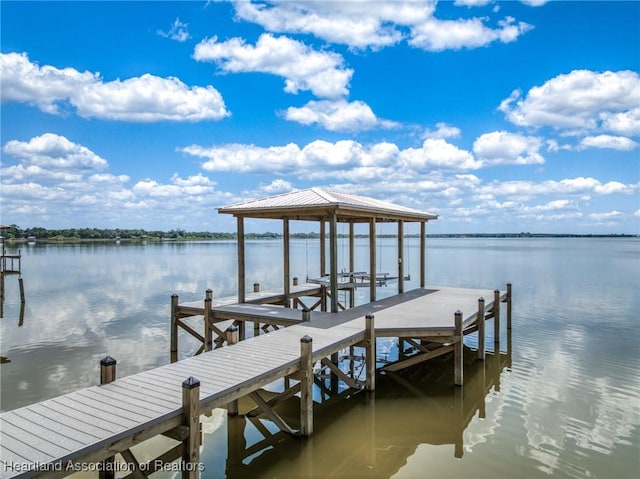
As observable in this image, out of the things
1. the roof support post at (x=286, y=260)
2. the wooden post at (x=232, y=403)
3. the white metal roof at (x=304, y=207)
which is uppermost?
the white metal roof at (x=304, y=207)

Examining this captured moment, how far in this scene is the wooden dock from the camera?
420cm

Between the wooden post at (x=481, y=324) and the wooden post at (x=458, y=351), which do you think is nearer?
the wooden post at (x=458, y=351)

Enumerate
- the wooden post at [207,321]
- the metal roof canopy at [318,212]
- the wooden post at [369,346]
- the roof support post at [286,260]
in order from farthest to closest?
the roof support post at [286,260], the wooden post at [207,321], the metal roof canopy at [318,212], the wooden post at [369,346]

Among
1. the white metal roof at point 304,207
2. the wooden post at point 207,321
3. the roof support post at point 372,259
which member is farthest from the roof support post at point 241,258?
the roof support post at point 372,259

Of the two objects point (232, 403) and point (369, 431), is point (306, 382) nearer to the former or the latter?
point (369, 431)

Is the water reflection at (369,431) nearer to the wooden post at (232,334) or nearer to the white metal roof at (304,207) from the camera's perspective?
the wooden post at (232,334)

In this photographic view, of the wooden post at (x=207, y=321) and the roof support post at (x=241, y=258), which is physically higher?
the roof support post at (x=241, y=258)

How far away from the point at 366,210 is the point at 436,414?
514 cm

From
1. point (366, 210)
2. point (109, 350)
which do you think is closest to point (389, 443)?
point (366, 210)

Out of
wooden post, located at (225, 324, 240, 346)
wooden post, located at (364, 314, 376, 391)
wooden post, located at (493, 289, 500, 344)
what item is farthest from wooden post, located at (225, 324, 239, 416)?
wooden post, located at (493, 289, 500, 344)

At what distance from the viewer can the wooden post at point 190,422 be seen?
5.04 meters

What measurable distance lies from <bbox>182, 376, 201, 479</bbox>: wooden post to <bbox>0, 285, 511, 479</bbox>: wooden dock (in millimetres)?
11

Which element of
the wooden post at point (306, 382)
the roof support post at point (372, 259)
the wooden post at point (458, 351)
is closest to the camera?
the wooden post at point (306, 382)

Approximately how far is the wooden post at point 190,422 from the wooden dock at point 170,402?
11 millimetres
